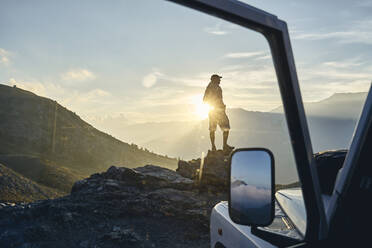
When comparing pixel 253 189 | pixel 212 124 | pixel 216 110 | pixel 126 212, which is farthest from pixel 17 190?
pixel 253 189

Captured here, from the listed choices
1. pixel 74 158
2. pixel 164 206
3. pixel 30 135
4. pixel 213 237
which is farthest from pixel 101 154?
pixel 213 237

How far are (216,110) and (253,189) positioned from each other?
29.7ft

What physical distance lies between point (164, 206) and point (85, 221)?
2.23 meters

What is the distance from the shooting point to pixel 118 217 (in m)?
8.55

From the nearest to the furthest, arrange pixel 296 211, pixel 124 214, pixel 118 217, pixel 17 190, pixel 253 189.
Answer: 1. pixel 253 189
2. pixel 296 211
3. pixel 118 217
4. pixel 124 214
5. pixel 17 190

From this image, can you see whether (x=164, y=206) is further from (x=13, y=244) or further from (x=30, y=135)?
(x=30, y=135)

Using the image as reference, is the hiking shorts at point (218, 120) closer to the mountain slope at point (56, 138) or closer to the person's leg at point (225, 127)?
the person's leg at point (225, 127)

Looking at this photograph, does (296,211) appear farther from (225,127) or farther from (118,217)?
(225,127)

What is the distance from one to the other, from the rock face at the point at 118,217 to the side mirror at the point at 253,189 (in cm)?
599

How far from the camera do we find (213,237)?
305 centimetres

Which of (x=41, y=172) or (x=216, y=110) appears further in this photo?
(x=41, y=172)

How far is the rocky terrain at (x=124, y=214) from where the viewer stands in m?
7.23

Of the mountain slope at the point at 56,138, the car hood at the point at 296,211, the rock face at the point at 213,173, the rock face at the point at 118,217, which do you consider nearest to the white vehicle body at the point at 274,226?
the car hood at the point at 296,211

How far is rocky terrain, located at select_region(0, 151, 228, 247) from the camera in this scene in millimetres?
7230
